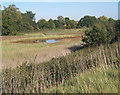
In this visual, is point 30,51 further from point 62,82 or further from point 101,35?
point 62,82

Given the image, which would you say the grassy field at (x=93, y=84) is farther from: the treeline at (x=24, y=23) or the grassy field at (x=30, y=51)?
the treeline at (x=24, y=23)

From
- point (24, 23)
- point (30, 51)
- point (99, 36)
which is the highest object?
point (24, 23)

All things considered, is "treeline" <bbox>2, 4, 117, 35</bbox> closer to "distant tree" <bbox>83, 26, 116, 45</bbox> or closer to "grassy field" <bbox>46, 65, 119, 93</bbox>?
"distant tree" <bbox>83, 26, 116, 45</bbox>

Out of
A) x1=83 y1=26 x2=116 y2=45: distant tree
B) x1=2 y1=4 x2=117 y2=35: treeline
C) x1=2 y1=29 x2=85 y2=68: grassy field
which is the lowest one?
x1=2 y1=29 x2=85 y2=68: grassy field

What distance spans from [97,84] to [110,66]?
184 cm

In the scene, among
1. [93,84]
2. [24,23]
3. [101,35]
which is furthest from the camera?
[24,23]

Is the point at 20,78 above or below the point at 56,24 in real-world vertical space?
below

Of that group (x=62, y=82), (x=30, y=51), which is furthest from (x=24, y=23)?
(x=62, y=82)

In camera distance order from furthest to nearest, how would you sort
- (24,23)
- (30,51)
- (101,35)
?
(24,23) → (30,51) → (101,35)

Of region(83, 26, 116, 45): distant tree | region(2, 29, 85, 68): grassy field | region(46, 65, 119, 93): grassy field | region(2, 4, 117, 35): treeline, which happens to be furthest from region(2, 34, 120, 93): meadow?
region(2, 4, 117, 35): treeline

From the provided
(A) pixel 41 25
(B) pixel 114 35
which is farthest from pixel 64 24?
(B) pixel 114 35

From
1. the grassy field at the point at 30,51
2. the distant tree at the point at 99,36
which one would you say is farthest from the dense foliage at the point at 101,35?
the grassy field at the point at 30,51

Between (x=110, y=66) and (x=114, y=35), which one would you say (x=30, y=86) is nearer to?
(x=110, y=66)

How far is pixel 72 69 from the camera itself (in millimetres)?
6117
